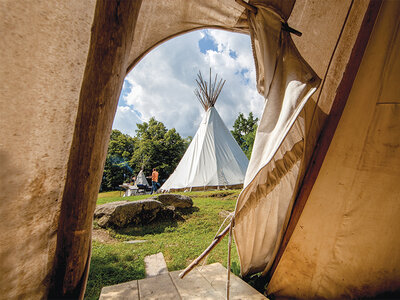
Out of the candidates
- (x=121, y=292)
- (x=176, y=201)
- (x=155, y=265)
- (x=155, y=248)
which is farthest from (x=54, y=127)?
(x=176, y=201)

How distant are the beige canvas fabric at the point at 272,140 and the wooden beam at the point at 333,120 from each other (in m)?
0.09

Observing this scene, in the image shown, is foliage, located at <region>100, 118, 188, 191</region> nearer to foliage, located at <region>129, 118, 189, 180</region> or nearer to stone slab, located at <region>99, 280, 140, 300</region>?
foliage, located at <region>129, 118, 189, 180</region>

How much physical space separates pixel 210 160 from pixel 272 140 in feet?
26.4

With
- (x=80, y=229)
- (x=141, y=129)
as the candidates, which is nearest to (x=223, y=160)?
(x=80, y=229)

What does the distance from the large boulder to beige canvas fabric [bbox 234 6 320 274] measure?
10.2 feet

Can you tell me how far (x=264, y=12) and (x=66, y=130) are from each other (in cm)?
146

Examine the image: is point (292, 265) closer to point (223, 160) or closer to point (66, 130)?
point (66, 130)

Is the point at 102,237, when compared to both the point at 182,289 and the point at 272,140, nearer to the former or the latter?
the point at 182,289

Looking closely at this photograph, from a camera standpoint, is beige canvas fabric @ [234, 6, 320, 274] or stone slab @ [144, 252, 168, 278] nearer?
beige canvas fabric @ [234, 6, 320, 274]

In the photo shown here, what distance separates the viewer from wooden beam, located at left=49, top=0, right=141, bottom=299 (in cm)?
71

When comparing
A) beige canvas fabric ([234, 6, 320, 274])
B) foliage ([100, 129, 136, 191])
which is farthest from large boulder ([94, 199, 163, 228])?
foliage ([100, 129, 136, 191])

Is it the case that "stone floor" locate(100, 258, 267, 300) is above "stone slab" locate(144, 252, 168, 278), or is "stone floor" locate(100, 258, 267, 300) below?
above

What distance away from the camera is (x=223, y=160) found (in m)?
9.19

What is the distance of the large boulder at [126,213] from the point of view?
376 centimetres
